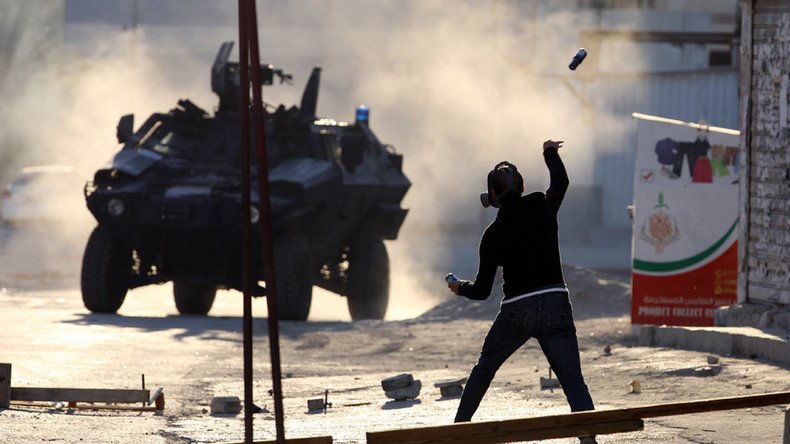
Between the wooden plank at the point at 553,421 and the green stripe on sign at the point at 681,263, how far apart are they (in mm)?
6716

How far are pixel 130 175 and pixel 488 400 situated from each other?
7746mm

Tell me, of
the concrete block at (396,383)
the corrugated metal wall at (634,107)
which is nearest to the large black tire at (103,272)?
the concrete block at (396,383)

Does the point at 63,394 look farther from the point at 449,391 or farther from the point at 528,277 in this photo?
the point at 528,277

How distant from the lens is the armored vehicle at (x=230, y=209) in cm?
1727

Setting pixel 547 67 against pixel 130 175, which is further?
pixel 547 67

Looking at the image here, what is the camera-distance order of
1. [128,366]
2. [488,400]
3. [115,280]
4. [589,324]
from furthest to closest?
[115,280]
[589,324]
[128,366]
[488,400]

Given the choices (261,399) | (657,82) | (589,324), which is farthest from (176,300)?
(657,82)

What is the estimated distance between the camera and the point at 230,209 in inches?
672

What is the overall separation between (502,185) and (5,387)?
3.37 meters

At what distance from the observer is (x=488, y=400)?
10820 mm

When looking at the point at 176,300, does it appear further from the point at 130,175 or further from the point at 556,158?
the point at 556,158

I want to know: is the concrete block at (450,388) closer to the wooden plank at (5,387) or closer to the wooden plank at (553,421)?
the wooden plank at (5,387)

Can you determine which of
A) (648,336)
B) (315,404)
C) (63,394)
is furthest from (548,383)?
(63,394)

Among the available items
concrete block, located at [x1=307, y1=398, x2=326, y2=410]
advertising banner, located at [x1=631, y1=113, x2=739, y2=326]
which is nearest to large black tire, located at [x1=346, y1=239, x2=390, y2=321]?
advertising banner, located at [x1=631, y1=113, x2=739, y2=326]
